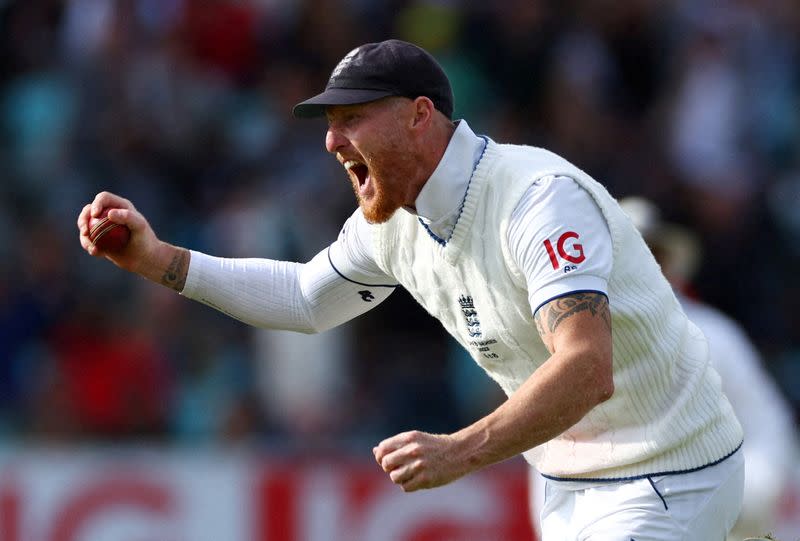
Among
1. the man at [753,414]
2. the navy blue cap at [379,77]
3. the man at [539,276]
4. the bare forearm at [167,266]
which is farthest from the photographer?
the man at [753,414]

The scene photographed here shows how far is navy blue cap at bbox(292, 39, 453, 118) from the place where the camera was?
426 centimetres

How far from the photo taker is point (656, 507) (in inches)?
172

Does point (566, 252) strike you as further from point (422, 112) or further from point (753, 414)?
point (753, 414)

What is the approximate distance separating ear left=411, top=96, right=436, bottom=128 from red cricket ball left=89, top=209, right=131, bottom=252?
105 cm

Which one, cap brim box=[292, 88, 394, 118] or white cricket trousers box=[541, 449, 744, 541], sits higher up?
cap brim box=[292, 88, 394, 118]

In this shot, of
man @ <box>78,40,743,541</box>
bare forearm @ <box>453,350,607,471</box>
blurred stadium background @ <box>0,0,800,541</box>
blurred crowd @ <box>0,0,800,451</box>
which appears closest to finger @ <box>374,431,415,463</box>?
bare forearm @ <box>453,350,607,471</box>

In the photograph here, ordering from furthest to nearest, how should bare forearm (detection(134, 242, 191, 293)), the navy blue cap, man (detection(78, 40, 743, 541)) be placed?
bare forearm (detection(134, 242, 191, 293))
the navy blue cap
man (detection(78, 40, 743, 541))

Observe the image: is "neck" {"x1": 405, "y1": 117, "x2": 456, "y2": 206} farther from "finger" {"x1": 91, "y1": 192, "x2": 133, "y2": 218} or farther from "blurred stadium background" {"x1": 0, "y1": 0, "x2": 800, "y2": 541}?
"blurred stadium background" {"x1": 0, "y1": 0, "x2": 800, "y2": 541}

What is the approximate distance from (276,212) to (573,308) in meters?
5.98

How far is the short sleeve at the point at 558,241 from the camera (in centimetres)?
393

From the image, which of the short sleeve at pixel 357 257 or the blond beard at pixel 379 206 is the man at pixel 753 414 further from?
the blond beard at pixel 379 206

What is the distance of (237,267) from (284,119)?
547cm

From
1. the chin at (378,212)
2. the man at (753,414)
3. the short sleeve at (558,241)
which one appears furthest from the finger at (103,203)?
the man at (753,414)

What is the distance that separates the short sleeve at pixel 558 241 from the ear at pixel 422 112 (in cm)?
42
